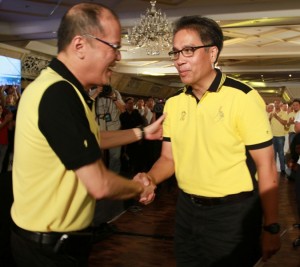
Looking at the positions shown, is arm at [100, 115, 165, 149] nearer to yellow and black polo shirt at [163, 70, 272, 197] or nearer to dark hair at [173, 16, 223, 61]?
yellow and black polo shirt at [163, 70, 272, 197]

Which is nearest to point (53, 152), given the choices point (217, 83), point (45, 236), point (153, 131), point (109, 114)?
point (45, 236)

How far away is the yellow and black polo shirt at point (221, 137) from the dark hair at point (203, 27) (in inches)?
7.1

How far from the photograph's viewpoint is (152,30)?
7727mm

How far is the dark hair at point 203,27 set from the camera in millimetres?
1919

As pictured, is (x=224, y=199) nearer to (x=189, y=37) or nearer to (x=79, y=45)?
(x=189, y=37)

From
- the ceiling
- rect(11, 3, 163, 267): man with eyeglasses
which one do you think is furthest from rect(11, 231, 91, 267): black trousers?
the ceiling

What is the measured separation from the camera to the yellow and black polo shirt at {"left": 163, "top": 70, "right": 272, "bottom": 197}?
69.7 inches

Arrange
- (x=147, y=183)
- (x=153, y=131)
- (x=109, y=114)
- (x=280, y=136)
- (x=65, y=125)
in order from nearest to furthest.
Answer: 1. (x=65, y=125)
2. (x=147, y=183)
3. (x=153, y=131)
4. (x=109, y=114)
5. (x=280, y=136)

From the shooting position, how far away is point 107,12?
1450 mm

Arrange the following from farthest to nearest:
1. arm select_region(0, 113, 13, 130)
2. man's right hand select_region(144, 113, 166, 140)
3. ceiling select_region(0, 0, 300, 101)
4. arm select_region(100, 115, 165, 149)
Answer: ceiling select_region(0, 0, 300, 101) < arm select_region(0, 113, 13, 130) < man's right hand select_region(144, 113, 166, 140) < arm select_region(100, 115, 165, 149)

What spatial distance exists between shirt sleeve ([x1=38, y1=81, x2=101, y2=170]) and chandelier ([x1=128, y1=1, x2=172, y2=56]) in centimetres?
652

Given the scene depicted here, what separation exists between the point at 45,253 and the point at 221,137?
0.92 m

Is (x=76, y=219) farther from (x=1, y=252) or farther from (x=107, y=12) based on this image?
(x=1, y=252)

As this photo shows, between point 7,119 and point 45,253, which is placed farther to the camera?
point 7,119
